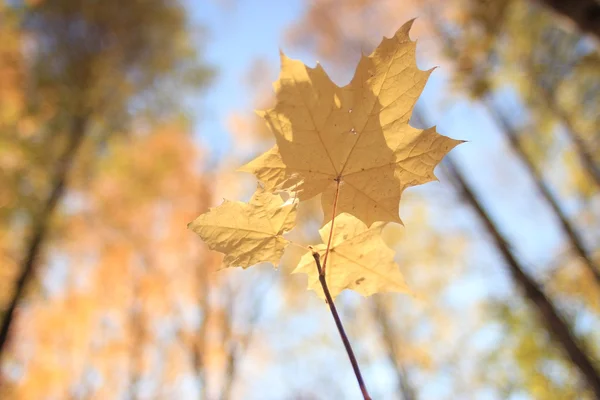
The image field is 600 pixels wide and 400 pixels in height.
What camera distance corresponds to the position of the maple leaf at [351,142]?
1.21 feet

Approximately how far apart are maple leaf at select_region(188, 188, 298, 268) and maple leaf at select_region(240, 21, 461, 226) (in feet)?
0.07

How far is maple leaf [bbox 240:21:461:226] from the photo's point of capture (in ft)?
1.21

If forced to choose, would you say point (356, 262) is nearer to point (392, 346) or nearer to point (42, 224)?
point (42, 224)

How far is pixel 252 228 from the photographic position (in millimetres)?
385

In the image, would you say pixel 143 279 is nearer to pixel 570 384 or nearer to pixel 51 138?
pixel 51 138

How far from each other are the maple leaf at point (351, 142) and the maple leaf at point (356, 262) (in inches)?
1.4

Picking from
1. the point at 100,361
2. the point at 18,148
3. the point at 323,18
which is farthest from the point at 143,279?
the point at 323,18

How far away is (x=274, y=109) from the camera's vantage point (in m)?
0.38

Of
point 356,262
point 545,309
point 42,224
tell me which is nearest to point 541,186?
point 545,309

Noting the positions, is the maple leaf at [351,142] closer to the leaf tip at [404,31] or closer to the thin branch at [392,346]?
the leaf tip at [404,31]

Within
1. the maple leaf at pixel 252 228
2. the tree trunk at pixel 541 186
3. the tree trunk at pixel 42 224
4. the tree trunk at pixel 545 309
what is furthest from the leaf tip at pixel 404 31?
the tree trunk at pixel 42 224

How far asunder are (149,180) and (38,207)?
1.43 m

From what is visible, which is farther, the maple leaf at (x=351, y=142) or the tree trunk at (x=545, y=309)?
the tree trunk at (x=545, y=309)

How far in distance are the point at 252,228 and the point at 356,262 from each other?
13 centimetres
